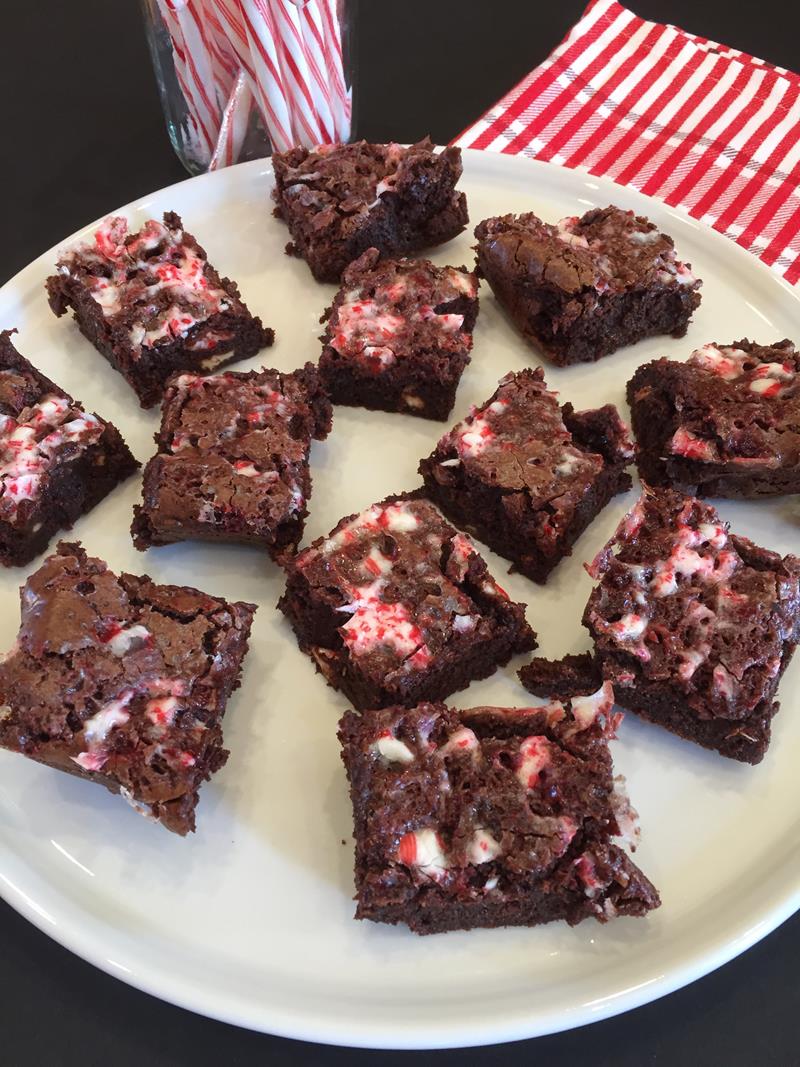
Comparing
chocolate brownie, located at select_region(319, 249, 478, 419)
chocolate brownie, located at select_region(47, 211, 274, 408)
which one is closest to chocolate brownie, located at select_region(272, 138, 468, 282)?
chocolate brownie, located at select_region(319, 249, 478, 419)

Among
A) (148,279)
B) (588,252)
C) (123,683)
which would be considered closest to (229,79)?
(148,279)

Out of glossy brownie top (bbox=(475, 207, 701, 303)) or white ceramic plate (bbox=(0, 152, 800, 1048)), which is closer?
white ceramic plate (bbox=(0, 152, 800, 1048))

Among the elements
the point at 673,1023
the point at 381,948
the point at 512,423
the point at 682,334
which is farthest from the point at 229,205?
the point at 673,1023

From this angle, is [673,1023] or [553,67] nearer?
[673,1023]

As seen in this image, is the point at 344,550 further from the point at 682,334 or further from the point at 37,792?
the point at 682,334

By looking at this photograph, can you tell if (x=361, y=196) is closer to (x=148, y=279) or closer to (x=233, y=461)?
(x=148, y=279)

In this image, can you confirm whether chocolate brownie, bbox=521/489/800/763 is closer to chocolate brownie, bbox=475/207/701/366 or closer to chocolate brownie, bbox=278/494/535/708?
chocolate brownie, bbox=278/494/535/708
